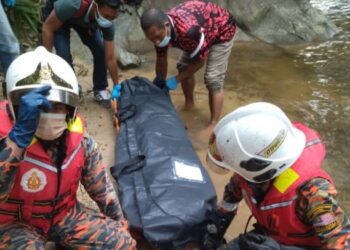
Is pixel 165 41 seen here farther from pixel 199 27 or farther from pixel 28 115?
pixel 28 115

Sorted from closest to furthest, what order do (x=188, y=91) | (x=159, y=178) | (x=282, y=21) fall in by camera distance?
(x=159, y=178), (x=188, y=91), (x=282, y=21)

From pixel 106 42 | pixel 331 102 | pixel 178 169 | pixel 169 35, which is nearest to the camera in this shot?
pixel 178 169

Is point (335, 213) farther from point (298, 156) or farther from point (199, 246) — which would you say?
point (199, 246)

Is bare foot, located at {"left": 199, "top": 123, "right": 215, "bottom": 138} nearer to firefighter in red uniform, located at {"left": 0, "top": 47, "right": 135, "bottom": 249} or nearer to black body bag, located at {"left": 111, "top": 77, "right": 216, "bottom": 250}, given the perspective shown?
black body bag, located at {"left": 111, "top": 77, "right": 216, "bottom": 250}

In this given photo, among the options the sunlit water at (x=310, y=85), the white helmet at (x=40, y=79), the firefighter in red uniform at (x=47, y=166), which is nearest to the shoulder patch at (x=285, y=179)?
the firefighter in red uniform at (x=47, y=166)

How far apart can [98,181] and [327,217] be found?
120 centimetres

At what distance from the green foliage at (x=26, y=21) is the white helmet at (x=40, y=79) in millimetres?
3802

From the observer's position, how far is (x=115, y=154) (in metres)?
3.64

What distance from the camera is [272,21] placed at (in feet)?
26.3

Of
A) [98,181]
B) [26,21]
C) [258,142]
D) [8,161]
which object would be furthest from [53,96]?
[26,21]

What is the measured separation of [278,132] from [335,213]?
1.38 feet

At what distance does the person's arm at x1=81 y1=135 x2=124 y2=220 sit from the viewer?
254 cm

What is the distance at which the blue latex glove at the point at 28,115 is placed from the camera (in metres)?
1.95

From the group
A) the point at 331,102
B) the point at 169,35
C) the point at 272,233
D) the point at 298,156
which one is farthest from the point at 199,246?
the point at 331,102
